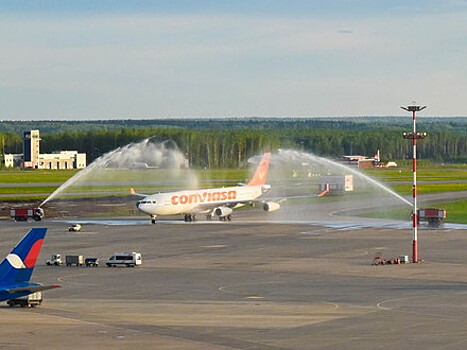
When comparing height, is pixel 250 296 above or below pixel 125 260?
below

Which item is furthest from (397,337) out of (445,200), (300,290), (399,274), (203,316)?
(445,200)

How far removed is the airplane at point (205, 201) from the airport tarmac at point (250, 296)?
52.3 feet

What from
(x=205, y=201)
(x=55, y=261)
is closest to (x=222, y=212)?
(x=205, y=201)

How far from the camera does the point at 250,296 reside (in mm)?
65000

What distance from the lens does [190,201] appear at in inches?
4948

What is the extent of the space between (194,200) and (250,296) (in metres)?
61.4

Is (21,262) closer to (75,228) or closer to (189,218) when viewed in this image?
(75,228)

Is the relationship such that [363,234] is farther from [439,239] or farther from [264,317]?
[264,317]

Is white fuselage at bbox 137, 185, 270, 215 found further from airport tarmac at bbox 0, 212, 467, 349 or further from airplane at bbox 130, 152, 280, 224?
airport tarmac at bbox 0, 212, 467, 349

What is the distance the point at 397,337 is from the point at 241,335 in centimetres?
703

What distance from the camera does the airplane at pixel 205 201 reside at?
123 metres

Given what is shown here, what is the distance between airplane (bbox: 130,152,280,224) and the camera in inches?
4843

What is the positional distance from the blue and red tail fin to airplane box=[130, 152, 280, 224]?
235 feet

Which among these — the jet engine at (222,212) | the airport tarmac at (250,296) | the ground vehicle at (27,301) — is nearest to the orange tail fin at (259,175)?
the jet engine at (222,212)
